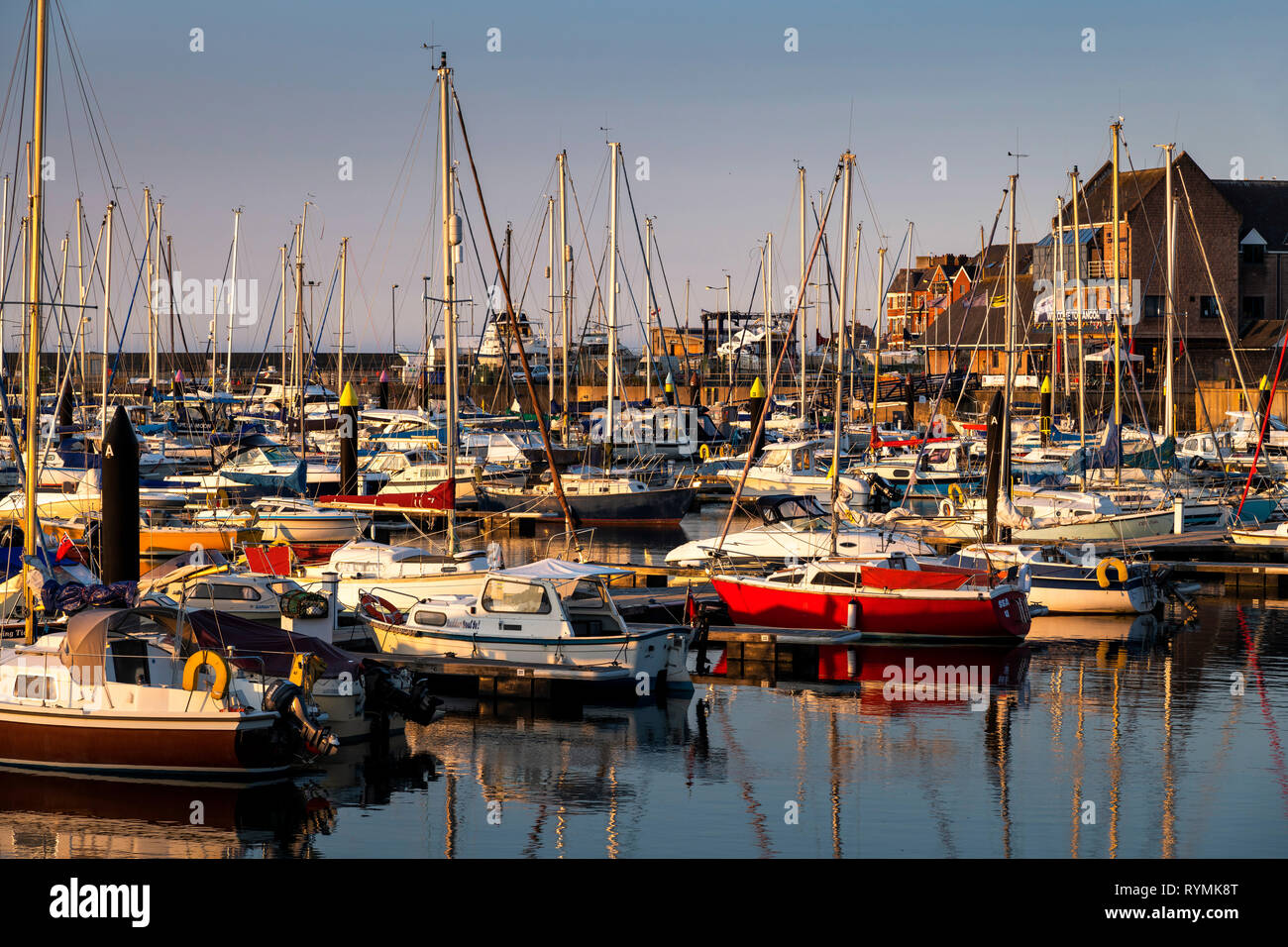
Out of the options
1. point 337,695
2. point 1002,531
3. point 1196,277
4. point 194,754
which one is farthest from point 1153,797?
point 1196,277

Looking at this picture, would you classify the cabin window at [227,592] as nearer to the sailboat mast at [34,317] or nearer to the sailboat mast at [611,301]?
the sailboat mast at [34,317]

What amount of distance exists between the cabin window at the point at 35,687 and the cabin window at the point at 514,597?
23.4ft

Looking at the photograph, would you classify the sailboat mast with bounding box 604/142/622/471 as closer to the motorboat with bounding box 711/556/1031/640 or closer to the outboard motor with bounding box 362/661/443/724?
the motorboat with bounding box 711/556/1031/640

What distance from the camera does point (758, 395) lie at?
64750mm

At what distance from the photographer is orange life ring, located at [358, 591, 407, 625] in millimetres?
24375

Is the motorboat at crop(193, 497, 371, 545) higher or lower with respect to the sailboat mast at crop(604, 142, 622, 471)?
lower

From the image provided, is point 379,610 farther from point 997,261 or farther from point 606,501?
point 997,261

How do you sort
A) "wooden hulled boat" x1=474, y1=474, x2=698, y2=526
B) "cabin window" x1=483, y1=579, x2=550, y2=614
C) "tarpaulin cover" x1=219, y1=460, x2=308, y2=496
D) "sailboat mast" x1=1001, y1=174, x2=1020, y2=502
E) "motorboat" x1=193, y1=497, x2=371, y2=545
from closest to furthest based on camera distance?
"cabin window" x1=483, y1=579, x2=550, y2=614 < "sailboat mast" x1=1001, y1=174, x2=1020, y2=502 < "motorboat" x1=193, y1=497, x2=371, y2=545 < "wooden hulled boat" x1=474, y1=474, x2=698, y2=526 < "tarpaulin cover" x1=219, y1=460, x2=308, y2=496

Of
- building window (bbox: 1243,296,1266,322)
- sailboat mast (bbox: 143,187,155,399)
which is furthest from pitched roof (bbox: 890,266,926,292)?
sailboat mast (bbox: 143,187,155,399)

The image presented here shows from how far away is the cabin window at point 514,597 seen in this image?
2308cm

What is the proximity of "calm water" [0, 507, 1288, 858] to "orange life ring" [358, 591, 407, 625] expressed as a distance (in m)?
2.39

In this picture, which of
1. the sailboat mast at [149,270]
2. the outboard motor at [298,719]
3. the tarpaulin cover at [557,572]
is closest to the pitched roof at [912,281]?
the sailboat mast at [149,270]

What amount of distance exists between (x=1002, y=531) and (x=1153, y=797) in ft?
70.7
